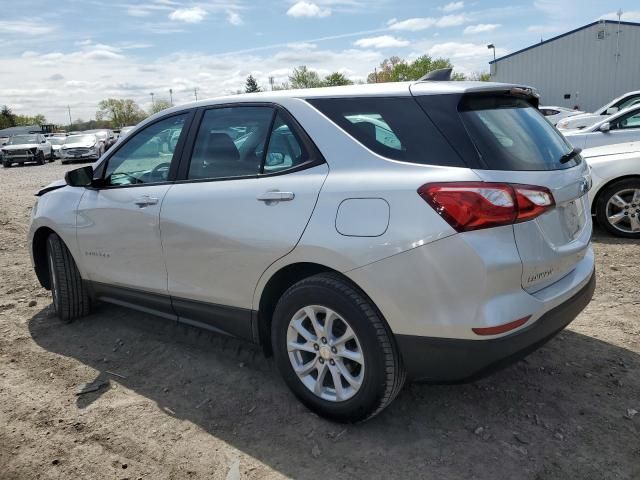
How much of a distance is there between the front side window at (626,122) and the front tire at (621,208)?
210cm

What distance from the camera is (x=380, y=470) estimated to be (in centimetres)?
252

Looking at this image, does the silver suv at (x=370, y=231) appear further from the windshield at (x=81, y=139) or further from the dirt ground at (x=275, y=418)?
the windshield at (x=81, y=139)

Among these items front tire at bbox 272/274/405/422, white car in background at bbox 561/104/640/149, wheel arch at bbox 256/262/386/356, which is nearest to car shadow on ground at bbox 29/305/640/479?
front tire at bbox 272/274/405/422

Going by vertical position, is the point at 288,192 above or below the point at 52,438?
above

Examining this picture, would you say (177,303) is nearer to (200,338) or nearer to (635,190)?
(200,338)

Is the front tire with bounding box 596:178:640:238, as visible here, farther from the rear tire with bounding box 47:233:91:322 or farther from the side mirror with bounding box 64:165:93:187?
the rear tire with bounding box 47:233:91:322

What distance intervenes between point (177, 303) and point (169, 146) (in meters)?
1.03

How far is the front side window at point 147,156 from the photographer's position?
3.58 m

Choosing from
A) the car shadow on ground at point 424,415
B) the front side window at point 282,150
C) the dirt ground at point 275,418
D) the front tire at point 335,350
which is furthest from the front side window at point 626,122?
the front tire at point 335,350

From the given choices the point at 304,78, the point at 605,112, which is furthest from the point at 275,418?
the point at 304,78

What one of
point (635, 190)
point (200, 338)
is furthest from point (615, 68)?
point (200, 338)

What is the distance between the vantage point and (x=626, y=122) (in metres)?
7.89

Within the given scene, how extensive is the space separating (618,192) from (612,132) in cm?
190

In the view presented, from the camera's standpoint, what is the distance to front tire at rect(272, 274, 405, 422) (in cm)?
254
